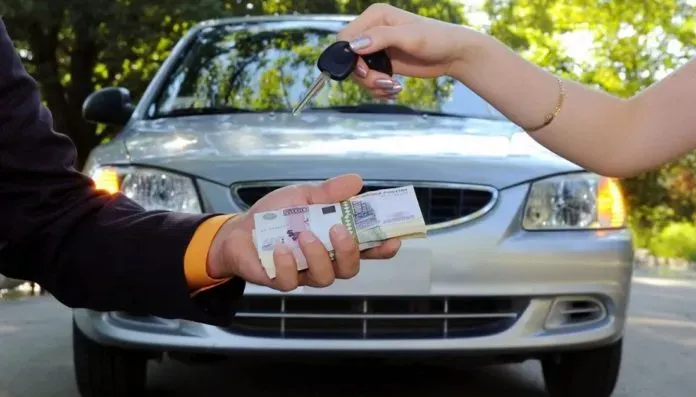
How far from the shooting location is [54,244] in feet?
6.03

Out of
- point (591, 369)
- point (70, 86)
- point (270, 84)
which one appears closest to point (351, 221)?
point (591, 369)

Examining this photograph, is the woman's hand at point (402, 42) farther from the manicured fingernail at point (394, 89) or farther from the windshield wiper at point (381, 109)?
the windshield wiper at point (381, 109)

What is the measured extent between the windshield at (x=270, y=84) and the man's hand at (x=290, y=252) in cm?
343

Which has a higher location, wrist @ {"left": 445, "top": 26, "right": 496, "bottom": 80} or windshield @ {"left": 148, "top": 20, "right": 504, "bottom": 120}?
wrist @ {"left": 445, "top": 26, "right": 496, "bottom": 80}

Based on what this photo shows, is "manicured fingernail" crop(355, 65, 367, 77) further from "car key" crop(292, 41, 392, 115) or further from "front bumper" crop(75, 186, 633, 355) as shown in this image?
"front bumper" crop(75, 186, 633, 355)

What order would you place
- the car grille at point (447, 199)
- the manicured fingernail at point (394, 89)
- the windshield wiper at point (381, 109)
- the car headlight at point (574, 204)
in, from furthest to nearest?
the windshield wiper at point (381, 109) → the car headlight at point (574, 204) → the car grille at point (447, 199) → the manicured fingernail at point (394, 89)

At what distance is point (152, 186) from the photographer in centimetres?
445

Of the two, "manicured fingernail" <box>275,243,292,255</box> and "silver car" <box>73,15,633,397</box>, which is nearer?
"manicured fingernail" <box>275,243,292,255</box>

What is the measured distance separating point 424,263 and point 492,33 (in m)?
16.6

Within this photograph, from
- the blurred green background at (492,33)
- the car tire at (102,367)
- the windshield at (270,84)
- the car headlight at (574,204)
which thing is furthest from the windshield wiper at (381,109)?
the blurred green background at (492,33)

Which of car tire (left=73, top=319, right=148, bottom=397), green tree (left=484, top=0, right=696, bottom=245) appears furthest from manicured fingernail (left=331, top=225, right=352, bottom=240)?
green tree (left=484, top=0, right=696, bottom=245)

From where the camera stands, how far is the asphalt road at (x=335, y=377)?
5.35 metres

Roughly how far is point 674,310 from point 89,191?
26.4ft

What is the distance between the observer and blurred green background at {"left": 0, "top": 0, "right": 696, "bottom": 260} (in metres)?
15.3
